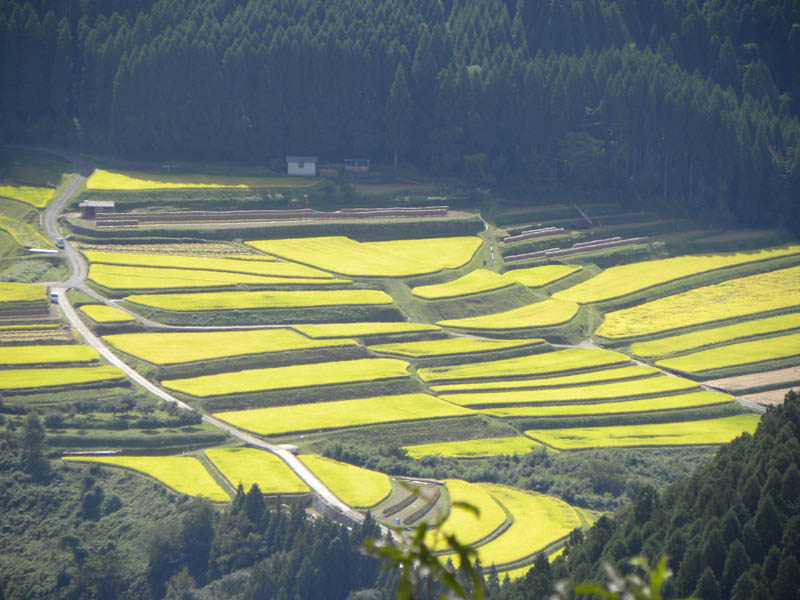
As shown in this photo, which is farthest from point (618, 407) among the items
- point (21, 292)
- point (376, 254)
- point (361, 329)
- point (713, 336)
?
point (21, 292)

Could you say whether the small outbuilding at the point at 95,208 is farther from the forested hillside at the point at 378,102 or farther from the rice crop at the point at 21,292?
the rice crop at the point at 21,292

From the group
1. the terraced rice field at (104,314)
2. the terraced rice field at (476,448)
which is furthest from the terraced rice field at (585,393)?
the terraced rice field at (104,314)

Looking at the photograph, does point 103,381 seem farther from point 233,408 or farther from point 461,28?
point 461,28

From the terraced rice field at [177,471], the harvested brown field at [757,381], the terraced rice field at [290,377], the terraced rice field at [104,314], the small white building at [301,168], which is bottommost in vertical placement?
the terraced rice field at [177,471]

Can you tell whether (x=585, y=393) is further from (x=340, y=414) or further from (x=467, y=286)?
(x=467, y=286)

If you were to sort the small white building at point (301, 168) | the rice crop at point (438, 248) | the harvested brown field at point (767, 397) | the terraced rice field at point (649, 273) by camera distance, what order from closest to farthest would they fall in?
the harvested brown field at point (767, 397) < the terraced rice field at point (649, 273) < the rice crop at point (438, 248) < the small white building at point (301, 168)
